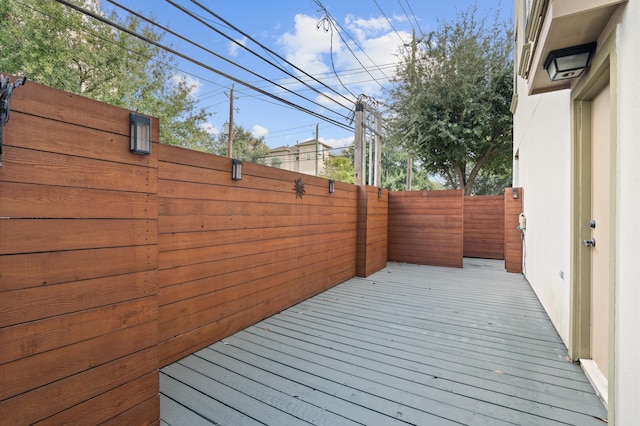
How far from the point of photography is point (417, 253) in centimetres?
662

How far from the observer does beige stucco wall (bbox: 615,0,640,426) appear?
4.01 feet

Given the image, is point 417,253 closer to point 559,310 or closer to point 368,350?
point 559,310

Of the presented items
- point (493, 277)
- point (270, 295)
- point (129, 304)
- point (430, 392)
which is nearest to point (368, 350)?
point (430, 392)

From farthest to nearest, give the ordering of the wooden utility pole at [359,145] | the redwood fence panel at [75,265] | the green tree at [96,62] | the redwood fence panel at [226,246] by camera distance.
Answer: the green tree at [96,62] < the wooden utility pole at [359,145] < the redwood fence panel at [226,246] < the redwood fence panel at [75,265]

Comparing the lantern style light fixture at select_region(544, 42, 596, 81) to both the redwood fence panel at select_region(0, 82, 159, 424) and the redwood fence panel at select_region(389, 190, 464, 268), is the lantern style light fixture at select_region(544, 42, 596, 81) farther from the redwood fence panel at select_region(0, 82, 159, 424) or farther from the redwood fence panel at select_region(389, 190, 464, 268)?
the redwood fence panel at select_region(389, 190, 464, 268)

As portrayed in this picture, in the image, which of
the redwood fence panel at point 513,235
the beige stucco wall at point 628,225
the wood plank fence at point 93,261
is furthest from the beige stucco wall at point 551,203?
the wood plank fence at point 93,261

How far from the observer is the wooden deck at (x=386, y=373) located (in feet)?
5.60

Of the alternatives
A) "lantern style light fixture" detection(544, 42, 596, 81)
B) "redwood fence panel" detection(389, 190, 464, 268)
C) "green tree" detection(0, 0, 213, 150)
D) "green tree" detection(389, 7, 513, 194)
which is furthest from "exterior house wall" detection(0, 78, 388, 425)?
"green tree" detection(0, 0, 213, 150)

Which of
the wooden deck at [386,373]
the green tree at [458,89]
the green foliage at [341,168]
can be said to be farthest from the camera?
the green foliage at [341,168]

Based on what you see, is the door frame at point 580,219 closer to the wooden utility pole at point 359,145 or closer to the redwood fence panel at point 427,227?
the wooden utility pole at point 359,145

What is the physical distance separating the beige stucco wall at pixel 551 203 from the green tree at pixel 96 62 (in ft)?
33.1

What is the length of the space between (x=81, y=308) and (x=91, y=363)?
251 mm

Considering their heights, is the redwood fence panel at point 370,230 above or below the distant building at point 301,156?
below

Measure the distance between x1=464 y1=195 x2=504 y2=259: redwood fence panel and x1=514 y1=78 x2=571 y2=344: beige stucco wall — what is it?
Answer: 2.95 meters
